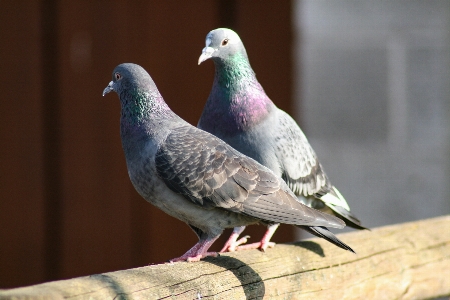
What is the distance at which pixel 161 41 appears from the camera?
5.23m

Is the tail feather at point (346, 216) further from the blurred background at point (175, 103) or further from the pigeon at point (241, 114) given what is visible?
the blurred background at point (175, 103)

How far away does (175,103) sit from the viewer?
526cm

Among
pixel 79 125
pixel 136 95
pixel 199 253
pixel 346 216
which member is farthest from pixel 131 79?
pixel 79 125

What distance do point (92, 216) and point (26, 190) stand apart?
473 millimetres

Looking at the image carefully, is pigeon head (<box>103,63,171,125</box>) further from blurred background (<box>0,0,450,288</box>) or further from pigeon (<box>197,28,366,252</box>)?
blurred background (<box>0,0,450,288</box>)

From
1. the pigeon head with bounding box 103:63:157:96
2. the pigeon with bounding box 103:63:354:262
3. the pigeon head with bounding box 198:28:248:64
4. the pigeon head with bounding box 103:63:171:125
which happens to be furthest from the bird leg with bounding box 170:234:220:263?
the pigeon head with bounding box 198:28:248:64

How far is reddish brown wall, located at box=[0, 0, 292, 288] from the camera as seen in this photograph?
4.95m

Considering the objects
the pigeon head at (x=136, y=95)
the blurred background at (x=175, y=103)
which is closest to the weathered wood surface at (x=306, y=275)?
the pigeon head at (x=136, y=95)

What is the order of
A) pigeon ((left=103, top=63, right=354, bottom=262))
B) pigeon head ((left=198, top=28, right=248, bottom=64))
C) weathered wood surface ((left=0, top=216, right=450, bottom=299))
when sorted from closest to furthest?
weathered wood surface ((left=0, top=216, right=450, bottom=299)), pigeon ((left=103, top=63, right=354, bottom=262)), pigeon head ((left=198, top=28, right=248, bottom=64))

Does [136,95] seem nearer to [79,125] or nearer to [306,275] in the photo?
[306,275]

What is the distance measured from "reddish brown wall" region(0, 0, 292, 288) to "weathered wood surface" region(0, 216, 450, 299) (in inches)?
86.4

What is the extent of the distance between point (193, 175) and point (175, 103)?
2.56m

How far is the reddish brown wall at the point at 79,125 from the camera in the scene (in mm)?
4949

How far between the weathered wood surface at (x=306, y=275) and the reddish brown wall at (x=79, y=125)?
7.20 feet
